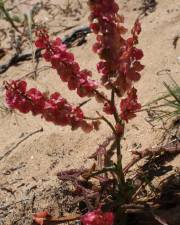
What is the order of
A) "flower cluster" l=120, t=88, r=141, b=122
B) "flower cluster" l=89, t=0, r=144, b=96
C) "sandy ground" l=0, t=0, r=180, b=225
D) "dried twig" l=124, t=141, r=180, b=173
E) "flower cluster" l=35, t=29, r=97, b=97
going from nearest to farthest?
"flower cluster" l=89, t=0, r=144, b=96, "flower cluster" l=35, t=29, r=97, b=97, "flower cluster" l=120, t=88, r=141, b=122, "dried twig" l=124, t=141, r=180, b=173, "sandy ground" l=0, t=0, r=180, b=225

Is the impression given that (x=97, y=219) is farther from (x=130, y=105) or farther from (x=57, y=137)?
(x=57, y=137)

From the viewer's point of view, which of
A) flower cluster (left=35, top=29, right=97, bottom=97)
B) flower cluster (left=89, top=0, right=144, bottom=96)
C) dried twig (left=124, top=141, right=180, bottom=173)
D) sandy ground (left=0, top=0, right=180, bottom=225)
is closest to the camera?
flower cluster (left=89, top=0, right=144, bottom=96)

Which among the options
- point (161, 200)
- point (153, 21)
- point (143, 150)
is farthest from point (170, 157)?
point (153, 21)

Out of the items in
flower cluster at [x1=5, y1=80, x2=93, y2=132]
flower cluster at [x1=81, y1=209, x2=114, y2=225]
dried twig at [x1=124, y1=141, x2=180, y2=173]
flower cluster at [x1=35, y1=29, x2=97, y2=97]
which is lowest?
flower cluster at [x1=81, y1=209, x2=114, y2=225]

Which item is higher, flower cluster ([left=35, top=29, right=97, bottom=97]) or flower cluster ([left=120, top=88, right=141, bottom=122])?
flower cluster ([left=35, top=29, right=97, bottom=97])

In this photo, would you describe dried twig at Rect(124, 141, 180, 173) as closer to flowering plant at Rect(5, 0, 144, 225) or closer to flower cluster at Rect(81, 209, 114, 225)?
flowering plant at Rect(5, 0, 144, 225)

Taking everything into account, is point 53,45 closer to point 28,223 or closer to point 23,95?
point 23,95

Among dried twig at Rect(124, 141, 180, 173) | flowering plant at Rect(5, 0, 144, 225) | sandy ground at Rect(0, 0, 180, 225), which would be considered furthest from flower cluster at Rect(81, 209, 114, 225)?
sandy ground at Rect(0, 0, 180, 225)
